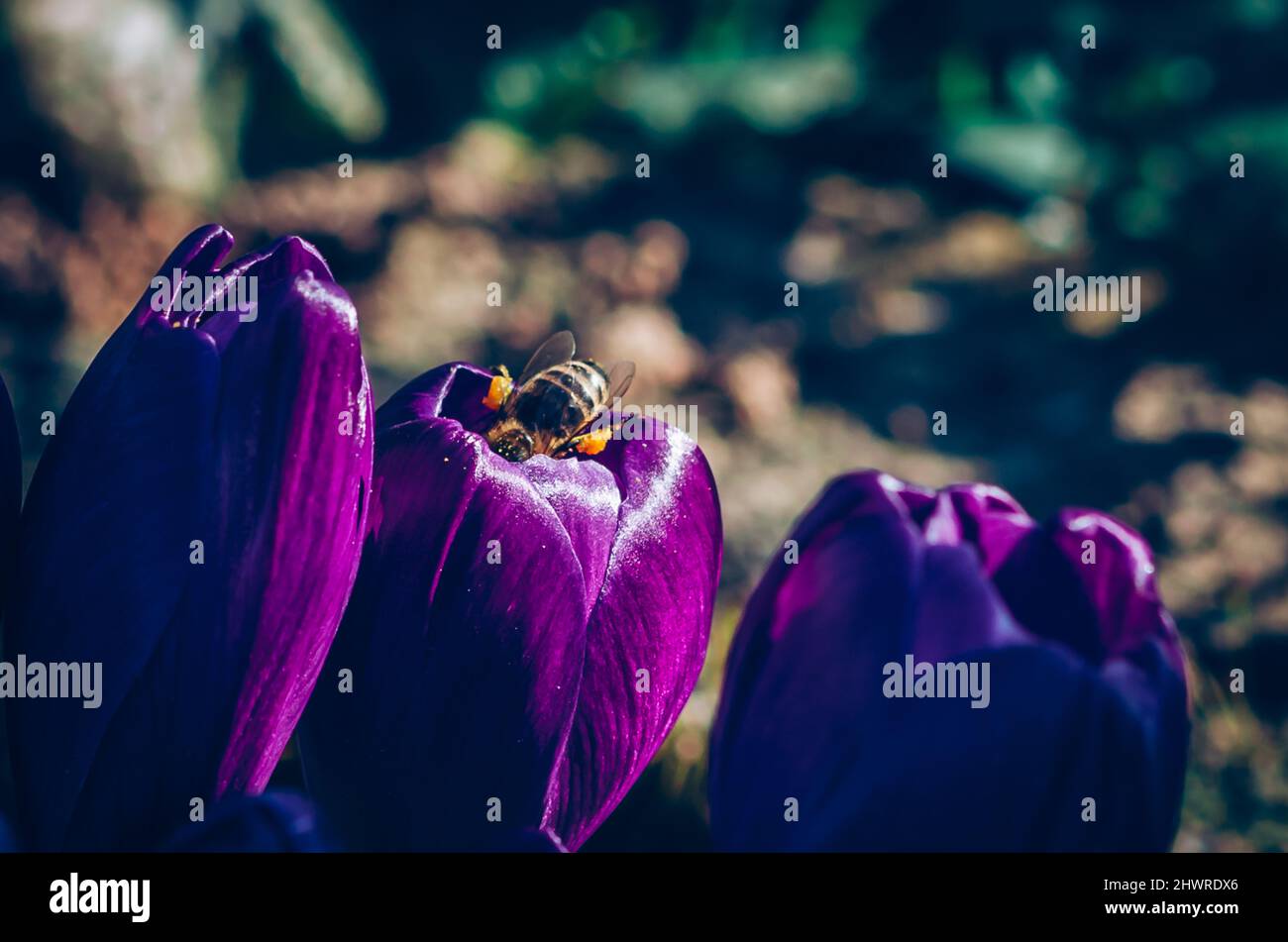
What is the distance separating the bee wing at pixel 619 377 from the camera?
969mm

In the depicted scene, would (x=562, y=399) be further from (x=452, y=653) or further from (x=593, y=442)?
(x=452, y=653)

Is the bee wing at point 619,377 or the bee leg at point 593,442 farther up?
the bee wing at point 619,377

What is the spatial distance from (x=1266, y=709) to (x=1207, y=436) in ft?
2.31

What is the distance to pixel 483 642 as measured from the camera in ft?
1.90

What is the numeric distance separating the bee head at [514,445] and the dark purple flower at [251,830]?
0.23 meters

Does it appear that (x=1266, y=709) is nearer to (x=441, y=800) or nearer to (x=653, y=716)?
(x=653, y=716)

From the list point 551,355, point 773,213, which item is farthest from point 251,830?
point 773,213

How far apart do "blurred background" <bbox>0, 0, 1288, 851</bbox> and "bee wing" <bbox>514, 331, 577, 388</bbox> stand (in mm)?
798

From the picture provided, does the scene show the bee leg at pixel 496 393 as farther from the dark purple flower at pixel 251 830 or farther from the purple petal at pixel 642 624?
the dark purple flower at pixel 251 830

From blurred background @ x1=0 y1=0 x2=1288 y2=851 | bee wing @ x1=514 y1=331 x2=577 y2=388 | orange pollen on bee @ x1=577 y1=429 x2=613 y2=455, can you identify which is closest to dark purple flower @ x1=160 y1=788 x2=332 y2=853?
orange pollen on bee @ x1=577 y1=429 x2=613 y2=455

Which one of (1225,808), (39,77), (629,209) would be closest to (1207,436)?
(1225,808)

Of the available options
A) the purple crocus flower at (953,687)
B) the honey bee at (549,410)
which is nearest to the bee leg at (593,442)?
the honey bee at (549,410)
